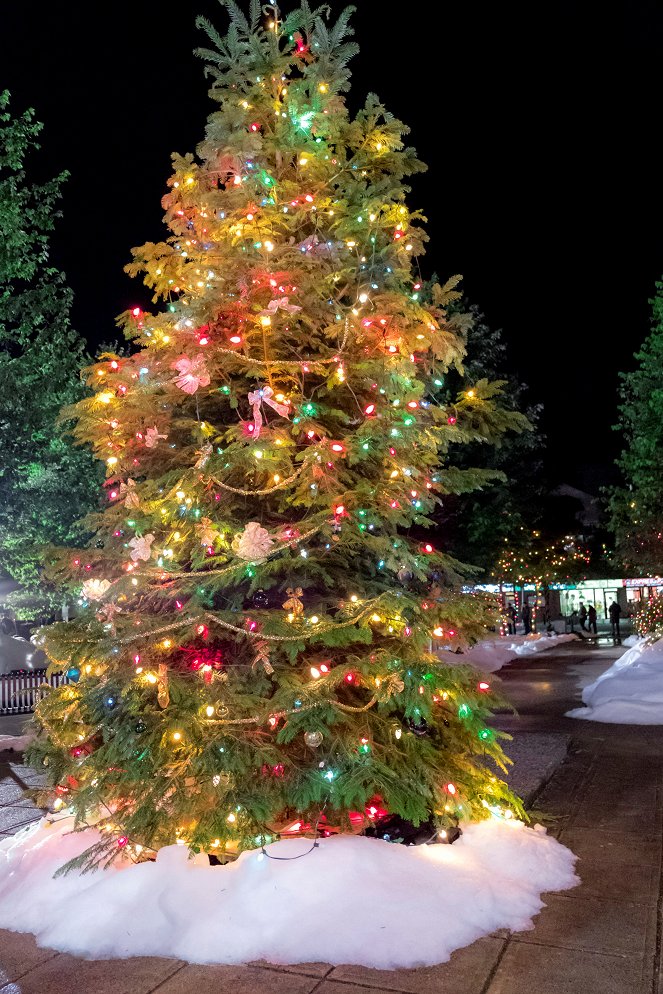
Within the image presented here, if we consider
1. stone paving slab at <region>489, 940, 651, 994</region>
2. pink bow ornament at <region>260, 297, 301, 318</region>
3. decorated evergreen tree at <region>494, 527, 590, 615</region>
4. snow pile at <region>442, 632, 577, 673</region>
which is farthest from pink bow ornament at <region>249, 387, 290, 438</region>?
decorated evergreen tree at <region>494, 527, 590, 615</region>

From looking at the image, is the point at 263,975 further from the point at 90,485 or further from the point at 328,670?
the point at 90,485

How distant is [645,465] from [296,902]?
878 inches

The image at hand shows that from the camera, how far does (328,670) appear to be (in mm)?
5238

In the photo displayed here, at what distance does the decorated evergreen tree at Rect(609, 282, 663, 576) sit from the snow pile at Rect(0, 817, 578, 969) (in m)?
18.7

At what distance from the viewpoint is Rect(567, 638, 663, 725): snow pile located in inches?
429

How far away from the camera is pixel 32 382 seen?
49.8 feet

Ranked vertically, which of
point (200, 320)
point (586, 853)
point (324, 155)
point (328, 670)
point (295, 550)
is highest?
point (324, 155)

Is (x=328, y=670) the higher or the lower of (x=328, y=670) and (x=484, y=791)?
the higher

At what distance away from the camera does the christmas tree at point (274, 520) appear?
498cm

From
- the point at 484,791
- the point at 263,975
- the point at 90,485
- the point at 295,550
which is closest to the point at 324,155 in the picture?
the point at 295,550

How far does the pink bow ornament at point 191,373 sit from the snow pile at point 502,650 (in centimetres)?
1184

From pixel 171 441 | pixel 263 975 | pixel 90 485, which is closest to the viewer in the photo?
pixel 263 975

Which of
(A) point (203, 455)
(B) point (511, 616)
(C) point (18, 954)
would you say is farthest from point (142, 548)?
(B) point (511, 616)

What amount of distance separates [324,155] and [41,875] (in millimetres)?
5540
